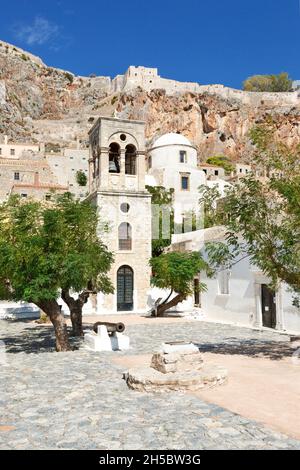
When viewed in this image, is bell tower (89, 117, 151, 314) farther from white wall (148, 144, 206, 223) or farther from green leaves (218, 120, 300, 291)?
white wall (148, 144, 206, 223)

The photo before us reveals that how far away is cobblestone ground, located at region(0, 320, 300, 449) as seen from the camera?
5.05 metres

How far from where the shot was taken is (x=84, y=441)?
5.11 m

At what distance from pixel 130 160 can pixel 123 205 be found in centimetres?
326

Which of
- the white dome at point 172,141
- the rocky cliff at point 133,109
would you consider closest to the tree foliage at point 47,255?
the white dome at point 172,141

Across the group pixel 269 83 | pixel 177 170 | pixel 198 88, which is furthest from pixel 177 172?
pixel 269 83

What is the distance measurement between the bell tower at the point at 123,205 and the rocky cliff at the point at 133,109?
140ft

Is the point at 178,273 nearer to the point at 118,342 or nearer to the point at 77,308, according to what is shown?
the point at 77,308

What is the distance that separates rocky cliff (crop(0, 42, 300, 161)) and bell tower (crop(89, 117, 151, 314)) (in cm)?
4260

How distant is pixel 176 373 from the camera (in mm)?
8062

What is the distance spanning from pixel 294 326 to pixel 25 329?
435 inches

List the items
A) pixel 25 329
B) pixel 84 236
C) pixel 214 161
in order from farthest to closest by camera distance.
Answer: pixel 214 161 < pixel 25 329 < pixel 84 236

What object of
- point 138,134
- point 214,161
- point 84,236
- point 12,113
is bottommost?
point 84,236
